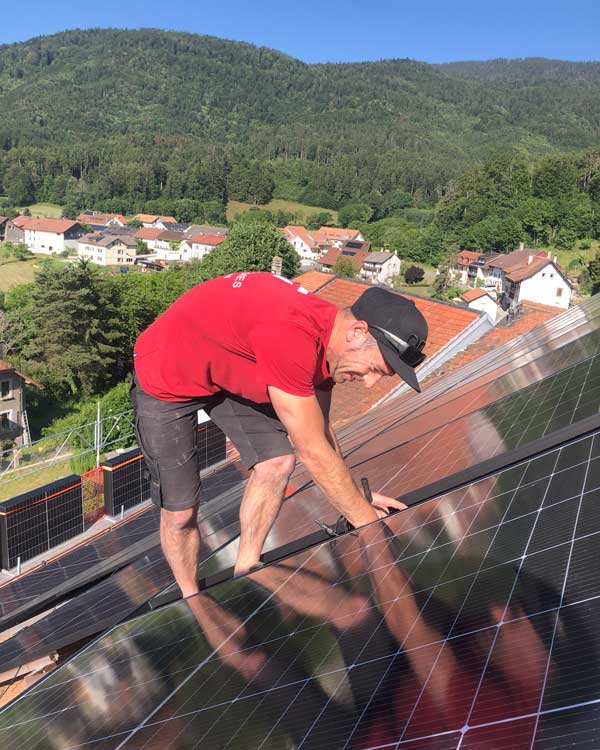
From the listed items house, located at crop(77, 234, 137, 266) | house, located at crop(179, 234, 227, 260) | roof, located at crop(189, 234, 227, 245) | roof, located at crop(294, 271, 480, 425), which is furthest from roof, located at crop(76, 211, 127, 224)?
roof, located at crop(294, 271, 480, 425)

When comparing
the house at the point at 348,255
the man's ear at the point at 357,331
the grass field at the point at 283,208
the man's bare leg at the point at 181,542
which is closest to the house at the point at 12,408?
the man's bare leg at the point at 181,542

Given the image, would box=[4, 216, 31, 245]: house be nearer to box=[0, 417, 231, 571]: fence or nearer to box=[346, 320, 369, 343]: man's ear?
box=[0, 417, 231, 571]: fence

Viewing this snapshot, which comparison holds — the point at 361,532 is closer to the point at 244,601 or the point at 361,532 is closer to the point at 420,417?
the point at 244,601

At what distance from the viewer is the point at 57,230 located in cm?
10769

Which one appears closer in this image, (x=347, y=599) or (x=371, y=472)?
(x=347, y=599)

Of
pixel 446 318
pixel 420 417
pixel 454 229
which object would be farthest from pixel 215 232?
pixel 420 417

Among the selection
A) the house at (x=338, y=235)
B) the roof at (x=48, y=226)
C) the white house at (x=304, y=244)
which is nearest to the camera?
the white house at (x=304, y=244)

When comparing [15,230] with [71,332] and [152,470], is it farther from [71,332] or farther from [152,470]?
[152,470]

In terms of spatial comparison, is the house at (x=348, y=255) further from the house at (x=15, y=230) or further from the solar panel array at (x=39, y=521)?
the solar panel array at (x=39, y=521)

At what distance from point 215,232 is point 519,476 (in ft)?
368

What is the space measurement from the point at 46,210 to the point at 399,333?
148183 millimetres

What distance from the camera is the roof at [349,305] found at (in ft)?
42.8

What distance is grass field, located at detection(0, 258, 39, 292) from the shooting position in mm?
73312

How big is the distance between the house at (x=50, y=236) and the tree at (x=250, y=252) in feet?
210
